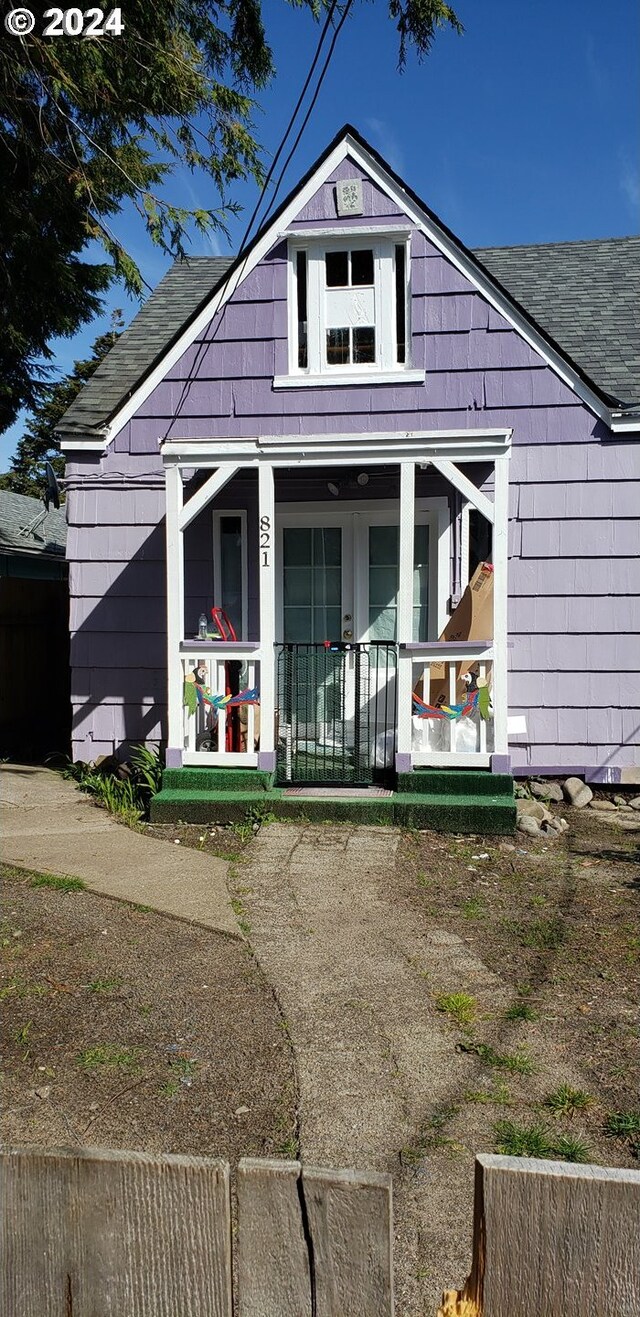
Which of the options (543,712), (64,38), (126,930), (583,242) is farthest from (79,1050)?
(583,242)

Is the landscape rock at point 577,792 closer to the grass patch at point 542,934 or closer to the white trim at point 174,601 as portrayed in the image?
the grass patch at point 542,934

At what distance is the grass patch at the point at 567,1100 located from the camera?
3188 mm

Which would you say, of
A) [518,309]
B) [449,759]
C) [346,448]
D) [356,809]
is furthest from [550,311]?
[356,809]

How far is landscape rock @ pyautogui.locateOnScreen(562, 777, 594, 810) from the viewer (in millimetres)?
8234

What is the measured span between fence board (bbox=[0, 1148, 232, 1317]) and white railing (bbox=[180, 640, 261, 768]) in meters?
6.09

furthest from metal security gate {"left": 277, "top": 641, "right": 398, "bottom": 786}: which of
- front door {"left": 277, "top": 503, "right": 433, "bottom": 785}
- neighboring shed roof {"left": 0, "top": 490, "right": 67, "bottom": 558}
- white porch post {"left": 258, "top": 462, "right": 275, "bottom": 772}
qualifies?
neighboring shed roof {"left": 0, "top": 490, "right": 67, "bottom": 558}

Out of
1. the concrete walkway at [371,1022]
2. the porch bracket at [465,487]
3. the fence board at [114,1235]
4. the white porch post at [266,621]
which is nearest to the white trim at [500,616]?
the porch bracket at [465,487]

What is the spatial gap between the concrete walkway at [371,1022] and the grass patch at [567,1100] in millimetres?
325

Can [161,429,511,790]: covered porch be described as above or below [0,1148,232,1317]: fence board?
above

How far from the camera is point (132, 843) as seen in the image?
6.77 m

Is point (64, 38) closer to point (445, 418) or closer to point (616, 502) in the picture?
point (445, 418)

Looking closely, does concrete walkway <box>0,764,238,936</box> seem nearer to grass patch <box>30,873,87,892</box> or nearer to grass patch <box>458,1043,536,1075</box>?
grass patch <box>30,873,87,892</box>

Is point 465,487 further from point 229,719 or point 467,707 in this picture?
point 229,719

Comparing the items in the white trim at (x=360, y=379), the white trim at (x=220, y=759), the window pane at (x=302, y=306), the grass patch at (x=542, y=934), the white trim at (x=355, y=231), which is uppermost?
the white trim at (x=355, y=231)
